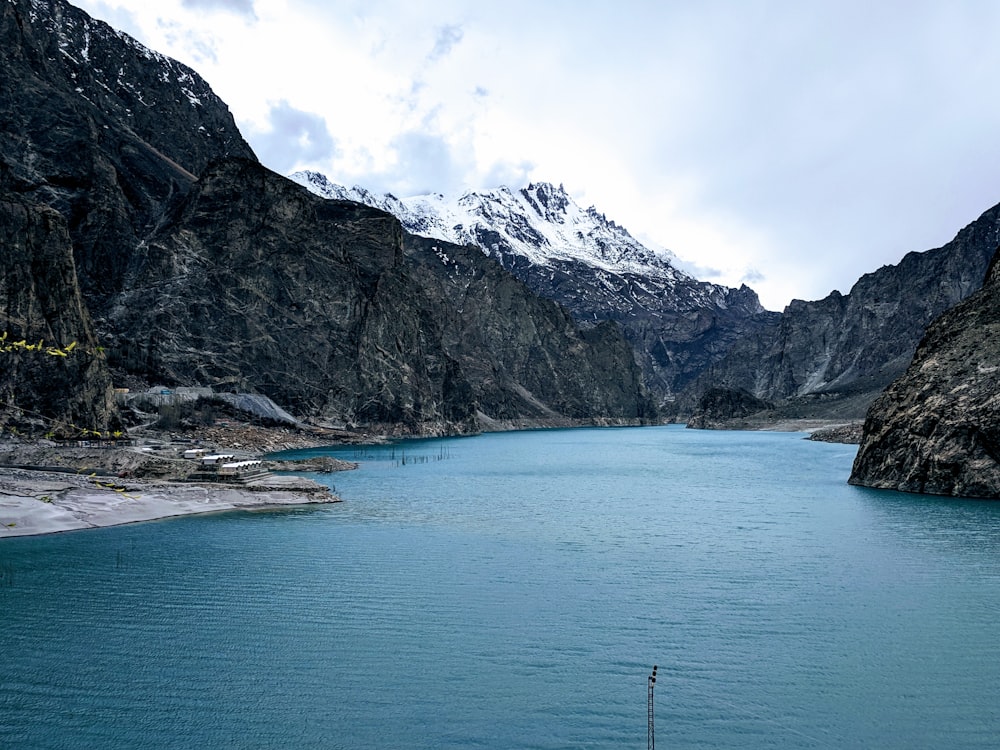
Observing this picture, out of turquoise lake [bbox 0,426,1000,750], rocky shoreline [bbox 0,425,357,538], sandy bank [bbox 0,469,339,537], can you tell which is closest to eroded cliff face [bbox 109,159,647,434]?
rocky shoreline [bbox 0,425,357,538]

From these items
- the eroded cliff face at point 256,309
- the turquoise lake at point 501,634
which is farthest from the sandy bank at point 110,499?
the eroded cliff face at point 256,309

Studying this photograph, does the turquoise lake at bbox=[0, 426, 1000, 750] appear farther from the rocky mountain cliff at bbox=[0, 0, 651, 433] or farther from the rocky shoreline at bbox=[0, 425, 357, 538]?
the rocky mountain cliff at bbox=[0, 0, 651, 433]

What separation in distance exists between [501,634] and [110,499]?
130 ft

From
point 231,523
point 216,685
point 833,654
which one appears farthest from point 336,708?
point 231,523

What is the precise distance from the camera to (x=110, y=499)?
52656 millimetres

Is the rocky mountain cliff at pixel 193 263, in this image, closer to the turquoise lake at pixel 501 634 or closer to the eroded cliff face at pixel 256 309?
the eroded cliff face at pixel 256 309

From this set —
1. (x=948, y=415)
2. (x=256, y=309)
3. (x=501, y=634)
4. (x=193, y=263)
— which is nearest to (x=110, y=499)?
(x=501, y=634)

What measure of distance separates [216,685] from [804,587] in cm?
2486

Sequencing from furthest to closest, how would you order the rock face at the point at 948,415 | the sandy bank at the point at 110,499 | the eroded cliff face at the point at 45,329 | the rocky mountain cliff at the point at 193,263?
the rocky mountain cliff at the point at 193,263
the eroded cliff face at the point at 45,329
the rock face at the point at 948,415
the sandy bank at the point at 110,499

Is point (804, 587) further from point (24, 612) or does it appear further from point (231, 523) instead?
point (231, 523)

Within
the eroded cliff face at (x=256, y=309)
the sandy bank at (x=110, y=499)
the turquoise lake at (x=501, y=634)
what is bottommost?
the turquoise lake at (x=501, y=634)

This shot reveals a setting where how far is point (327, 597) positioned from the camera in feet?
99.7

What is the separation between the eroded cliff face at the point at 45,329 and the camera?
87.9m

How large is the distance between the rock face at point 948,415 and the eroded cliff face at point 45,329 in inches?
3355
